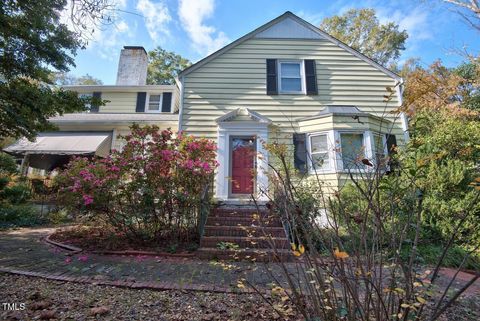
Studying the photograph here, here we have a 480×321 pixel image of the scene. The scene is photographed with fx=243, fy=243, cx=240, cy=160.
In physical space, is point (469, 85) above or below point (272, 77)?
above

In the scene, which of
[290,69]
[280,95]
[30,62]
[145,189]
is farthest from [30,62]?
[290,69]

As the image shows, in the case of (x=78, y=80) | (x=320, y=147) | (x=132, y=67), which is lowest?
(x=320, y=147)

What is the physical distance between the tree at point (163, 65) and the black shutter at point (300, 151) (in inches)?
757

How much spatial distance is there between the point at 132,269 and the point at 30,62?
18.7ft

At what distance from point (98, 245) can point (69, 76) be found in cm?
3667

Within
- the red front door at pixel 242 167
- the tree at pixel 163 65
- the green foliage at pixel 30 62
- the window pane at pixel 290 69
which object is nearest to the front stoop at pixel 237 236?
the red front door at pixel 242 167

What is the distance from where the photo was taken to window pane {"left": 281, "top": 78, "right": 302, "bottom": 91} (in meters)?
9.24

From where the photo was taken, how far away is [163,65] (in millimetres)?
24297

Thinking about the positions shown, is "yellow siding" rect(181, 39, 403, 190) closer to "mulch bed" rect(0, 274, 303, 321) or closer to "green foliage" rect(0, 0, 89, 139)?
"green foliage" rect(0, 0, 89, 139)

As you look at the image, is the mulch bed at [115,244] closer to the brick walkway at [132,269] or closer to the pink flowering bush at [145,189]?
the pink flowering bush at [145,189]

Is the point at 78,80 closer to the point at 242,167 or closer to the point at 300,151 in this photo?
the point at 242,167

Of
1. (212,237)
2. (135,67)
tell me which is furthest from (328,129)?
(135,67)

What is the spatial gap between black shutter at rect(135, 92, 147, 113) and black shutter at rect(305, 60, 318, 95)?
30.2 ft

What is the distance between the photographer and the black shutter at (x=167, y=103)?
546 inches
